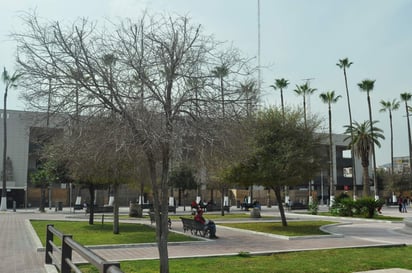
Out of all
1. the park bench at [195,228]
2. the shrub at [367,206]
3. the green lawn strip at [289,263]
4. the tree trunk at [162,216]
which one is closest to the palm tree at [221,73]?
the tree trunk at [162,216]

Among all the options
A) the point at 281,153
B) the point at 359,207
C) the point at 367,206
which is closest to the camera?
the point at 281,153

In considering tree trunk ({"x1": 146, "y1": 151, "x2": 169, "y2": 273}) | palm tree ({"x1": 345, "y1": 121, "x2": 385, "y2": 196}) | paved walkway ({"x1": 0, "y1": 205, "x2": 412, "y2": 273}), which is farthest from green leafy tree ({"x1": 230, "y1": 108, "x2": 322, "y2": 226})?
palm tree ({"x1": 345, "y1": 121, "x2": 385, "y2": 196})

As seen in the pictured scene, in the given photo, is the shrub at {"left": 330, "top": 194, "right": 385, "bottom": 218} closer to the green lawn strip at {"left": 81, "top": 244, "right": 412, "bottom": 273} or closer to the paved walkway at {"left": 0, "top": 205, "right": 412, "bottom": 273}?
the paved walkway at {"left": 0, "top": 205, "right": 412, "bottom": 273}

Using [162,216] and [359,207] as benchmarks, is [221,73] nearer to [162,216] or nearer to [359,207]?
[162,216]

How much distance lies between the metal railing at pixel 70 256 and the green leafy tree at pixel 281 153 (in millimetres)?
12458

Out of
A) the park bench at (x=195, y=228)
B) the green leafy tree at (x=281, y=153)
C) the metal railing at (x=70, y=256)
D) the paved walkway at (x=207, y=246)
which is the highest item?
the green leafy tree at (x=281, y=153)

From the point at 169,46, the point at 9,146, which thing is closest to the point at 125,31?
the point at 169,46

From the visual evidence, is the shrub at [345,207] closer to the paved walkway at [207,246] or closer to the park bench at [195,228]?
the paved walkway at [207,246]

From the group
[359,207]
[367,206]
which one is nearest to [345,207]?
[359,207]

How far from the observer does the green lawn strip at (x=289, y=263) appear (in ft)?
38.1

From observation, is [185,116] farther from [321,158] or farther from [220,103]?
[321,158]

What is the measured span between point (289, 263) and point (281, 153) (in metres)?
10.2

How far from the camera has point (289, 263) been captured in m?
12.7

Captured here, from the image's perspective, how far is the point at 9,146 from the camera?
6412cm
